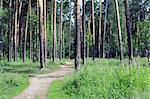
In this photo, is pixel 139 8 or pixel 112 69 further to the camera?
pixel 139 8

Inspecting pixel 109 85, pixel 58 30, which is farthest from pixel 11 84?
pixel 58 30

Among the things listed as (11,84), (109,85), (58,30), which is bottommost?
(11,84)

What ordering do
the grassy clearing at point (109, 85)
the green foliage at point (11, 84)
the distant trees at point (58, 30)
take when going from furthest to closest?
the distant trees at point (58, 30), the green foliage at point (11, 84), the grassy clearing at point (109, 85)

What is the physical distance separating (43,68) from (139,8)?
2580 inches

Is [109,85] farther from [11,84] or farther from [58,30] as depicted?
[58,30]

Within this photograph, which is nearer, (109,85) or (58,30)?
(109,85)

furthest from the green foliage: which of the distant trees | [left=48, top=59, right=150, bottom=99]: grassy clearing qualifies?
the distant trees

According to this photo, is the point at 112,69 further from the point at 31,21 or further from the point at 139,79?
the point at 31,21

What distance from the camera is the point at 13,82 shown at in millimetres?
A: 24188

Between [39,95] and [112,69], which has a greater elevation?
[112,69]

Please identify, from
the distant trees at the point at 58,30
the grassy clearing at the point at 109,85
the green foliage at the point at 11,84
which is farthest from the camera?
the distant trees at the point at 58,30

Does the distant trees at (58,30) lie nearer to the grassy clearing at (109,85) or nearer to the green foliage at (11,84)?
the green foliage at (11,84)

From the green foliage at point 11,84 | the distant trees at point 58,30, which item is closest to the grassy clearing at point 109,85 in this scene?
the green foliage at point 11,84

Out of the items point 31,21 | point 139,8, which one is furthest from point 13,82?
point 139,8
